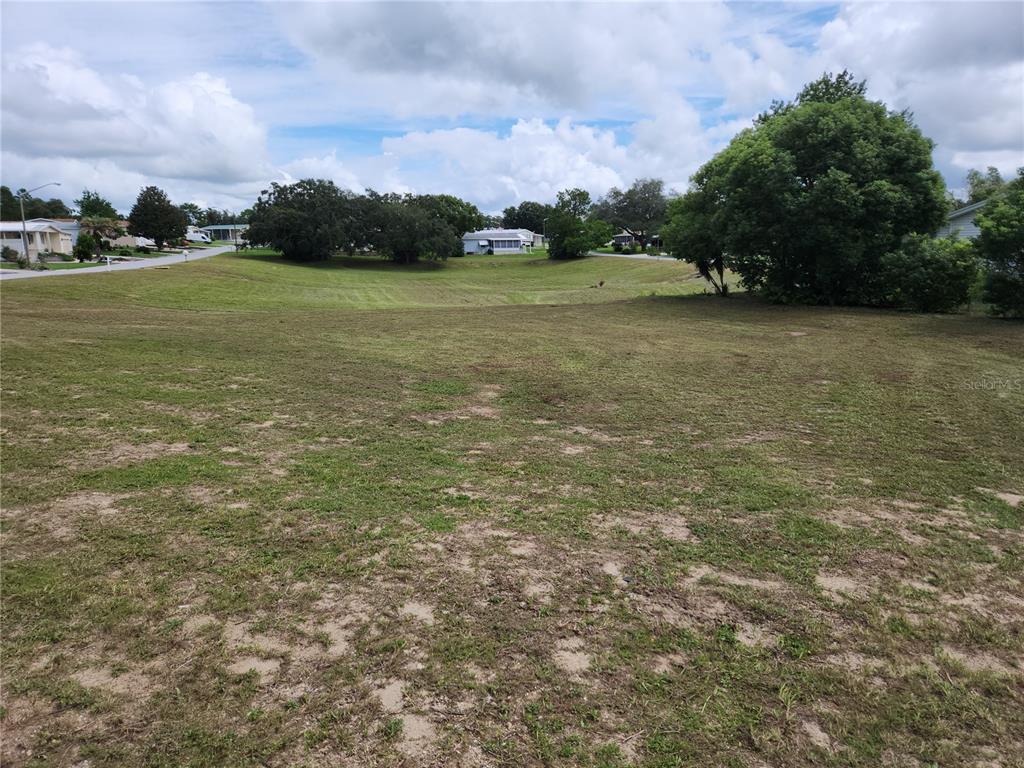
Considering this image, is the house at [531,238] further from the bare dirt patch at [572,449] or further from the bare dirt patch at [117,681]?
the bare dirt patch at [117,681]

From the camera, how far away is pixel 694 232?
80.0 feet

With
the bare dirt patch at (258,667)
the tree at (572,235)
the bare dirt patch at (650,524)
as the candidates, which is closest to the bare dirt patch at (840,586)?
the bare dirt patch at (650,524)

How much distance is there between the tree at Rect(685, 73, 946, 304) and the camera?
20.6 meters

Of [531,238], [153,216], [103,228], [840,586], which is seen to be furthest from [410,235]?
[840,586]

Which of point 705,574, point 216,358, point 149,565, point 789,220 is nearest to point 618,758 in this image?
point 705,574

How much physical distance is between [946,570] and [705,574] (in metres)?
1.61

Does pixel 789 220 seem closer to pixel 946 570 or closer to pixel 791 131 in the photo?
pixel 791 131

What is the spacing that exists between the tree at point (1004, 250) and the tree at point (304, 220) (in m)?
53.9

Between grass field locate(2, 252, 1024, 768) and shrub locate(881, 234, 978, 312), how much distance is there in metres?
12.5

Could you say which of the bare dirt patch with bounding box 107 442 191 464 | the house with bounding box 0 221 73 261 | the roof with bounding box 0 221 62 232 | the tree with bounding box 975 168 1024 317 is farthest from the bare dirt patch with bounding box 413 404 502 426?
the roof with bounding box 0 221 62 232

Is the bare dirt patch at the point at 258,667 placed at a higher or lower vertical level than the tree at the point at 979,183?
lower

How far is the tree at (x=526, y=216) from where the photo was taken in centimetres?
11981

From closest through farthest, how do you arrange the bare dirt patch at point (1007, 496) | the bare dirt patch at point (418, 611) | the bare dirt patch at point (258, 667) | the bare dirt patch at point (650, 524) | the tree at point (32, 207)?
the bare dirt patch at point (258, 667), the bare dirt patch at point (418, 611), the bare dirt patch at point (650, 524), the bare dirt patch at point (1007, 496), the tree at point (32, 207)

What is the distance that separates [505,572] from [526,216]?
12198 centimetres
